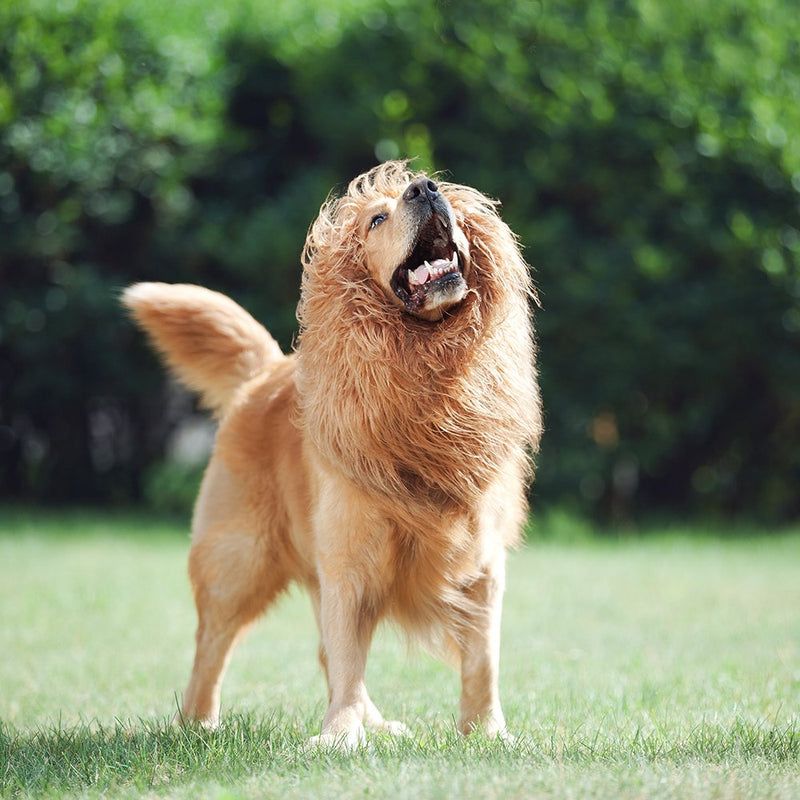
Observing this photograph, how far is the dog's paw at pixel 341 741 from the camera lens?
364 cm

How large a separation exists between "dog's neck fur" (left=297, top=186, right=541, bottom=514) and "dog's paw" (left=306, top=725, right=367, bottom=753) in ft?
2.68

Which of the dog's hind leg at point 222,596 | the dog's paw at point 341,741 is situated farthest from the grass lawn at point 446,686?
the dog's hind leg at point 222,596

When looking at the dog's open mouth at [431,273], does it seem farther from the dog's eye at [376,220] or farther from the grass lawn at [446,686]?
the grass lawn at [446,686]

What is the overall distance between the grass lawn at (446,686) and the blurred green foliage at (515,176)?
→ 1.88m

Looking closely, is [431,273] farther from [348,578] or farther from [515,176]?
[515,176]

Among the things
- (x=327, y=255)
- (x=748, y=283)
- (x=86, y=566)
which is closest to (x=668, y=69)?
(x=748, y=283)

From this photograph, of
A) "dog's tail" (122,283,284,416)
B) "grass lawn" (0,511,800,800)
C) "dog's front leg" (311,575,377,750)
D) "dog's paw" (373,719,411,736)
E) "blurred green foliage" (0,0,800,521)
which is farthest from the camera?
"blurred green foliage" (0,0,800,521)

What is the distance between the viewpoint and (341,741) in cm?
368

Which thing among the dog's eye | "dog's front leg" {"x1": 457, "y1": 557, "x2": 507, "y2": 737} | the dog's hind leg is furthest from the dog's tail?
"dog's front leg" {"x1": 457, "y1": 557, "x2": 507, "y2": 737}

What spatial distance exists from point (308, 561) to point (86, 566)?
5.75 meters

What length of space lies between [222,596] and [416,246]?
5.81ft

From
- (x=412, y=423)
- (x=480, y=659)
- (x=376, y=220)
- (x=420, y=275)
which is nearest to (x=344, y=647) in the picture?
(x=480, y=659)

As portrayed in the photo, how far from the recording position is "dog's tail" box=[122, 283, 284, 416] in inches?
205

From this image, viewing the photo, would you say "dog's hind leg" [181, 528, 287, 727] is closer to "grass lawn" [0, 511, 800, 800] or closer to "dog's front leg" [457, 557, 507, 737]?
"grass lawn" [0, 511, 800, 800]
